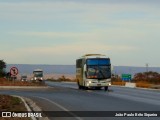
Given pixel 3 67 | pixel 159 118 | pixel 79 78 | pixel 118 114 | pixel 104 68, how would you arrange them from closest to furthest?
pixel 159 118, pixel 118 114, pixel 104 68, pixel 79 78, pixel 3 67

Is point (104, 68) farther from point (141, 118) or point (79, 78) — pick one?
point (141, 118)

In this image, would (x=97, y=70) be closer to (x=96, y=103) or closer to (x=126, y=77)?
(x=96, y=103)

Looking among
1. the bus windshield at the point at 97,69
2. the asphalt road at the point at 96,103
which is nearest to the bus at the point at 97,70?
the bus windshield at the point at 97,69

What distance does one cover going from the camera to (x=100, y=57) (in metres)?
48.2

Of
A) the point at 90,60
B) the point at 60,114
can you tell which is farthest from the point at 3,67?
the point at 60,114

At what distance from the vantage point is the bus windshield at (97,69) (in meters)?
47.9

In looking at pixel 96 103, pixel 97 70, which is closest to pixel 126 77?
pixel 97 70

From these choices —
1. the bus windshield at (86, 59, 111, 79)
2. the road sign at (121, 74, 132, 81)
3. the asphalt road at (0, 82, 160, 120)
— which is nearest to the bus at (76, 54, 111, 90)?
the bus windshield at (86, 59, 111, 79)

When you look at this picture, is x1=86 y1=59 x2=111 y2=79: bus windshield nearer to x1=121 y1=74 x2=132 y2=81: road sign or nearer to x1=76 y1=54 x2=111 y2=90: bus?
x1=76 y1=54 x2=111 y2=90: bus

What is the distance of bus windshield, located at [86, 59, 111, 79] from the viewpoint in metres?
47.9

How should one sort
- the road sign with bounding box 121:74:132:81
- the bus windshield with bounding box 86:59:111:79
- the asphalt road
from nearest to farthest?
the asphalt road
the bus windshield with bounding box 86:59:111:79
the road sign with bounding box 121:74:132:81

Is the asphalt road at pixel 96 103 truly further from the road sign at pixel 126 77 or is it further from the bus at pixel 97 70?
the road sign at pixel 126 77

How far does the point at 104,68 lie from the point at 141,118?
29.0m

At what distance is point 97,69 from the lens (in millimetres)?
47844
